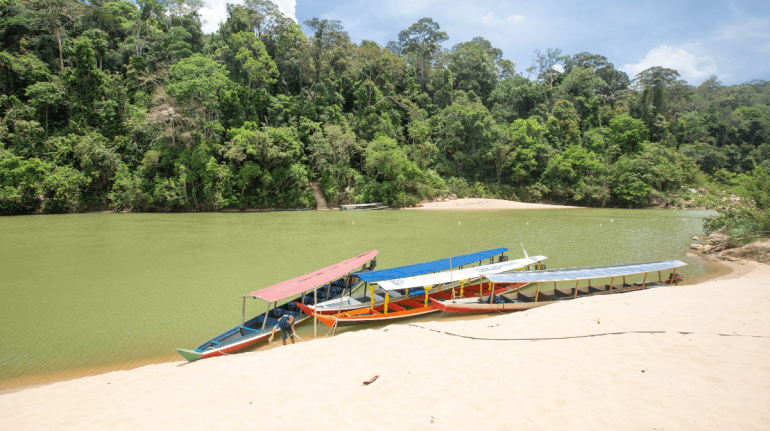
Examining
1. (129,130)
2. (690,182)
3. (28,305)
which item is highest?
(129,130)

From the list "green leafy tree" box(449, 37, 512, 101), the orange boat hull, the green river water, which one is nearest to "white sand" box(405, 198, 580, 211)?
the green river water

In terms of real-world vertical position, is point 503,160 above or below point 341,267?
above

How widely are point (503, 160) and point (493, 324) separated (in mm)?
39762

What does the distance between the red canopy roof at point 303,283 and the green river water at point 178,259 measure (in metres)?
1.26

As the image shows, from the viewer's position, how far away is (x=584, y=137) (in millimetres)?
46656

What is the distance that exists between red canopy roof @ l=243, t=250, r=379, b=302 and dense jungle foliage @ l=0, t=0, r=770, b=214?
26.4 meters

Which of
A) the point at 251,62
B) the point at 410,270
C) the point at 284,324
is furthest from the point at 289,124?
the point at 284,324

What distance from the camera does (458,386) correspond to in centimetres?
449

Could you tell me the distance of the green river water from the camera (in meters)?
7.74

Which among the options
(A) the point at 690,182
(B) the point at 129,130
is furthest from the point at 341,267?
(A) the point at 690,182

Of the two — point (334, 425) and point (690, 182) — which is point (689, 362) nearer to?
point (334, 425)

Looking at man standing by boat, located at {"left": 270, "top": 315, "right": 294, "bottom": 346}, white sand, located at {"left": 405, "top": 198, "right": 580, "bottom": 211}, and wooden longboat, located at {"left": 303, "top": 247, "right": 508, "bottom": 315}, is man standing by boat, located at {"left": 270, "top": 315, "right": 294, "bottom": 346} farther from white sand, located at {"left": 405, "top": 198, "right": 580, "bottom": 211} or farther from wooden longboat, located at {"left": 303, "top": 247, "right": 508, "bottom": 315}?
white sand, located at {"left": 405, "top": 198, "right": 580, "bottom": 211}

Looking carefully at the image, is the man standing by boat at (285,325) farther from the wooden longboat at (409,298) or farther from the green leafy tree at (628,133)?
the green leafy tree at (628,133)

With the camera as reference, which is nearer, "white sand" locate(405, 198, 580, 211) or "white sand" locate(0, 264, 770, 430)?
"white sand" locate(0, 264, 770, 430)
